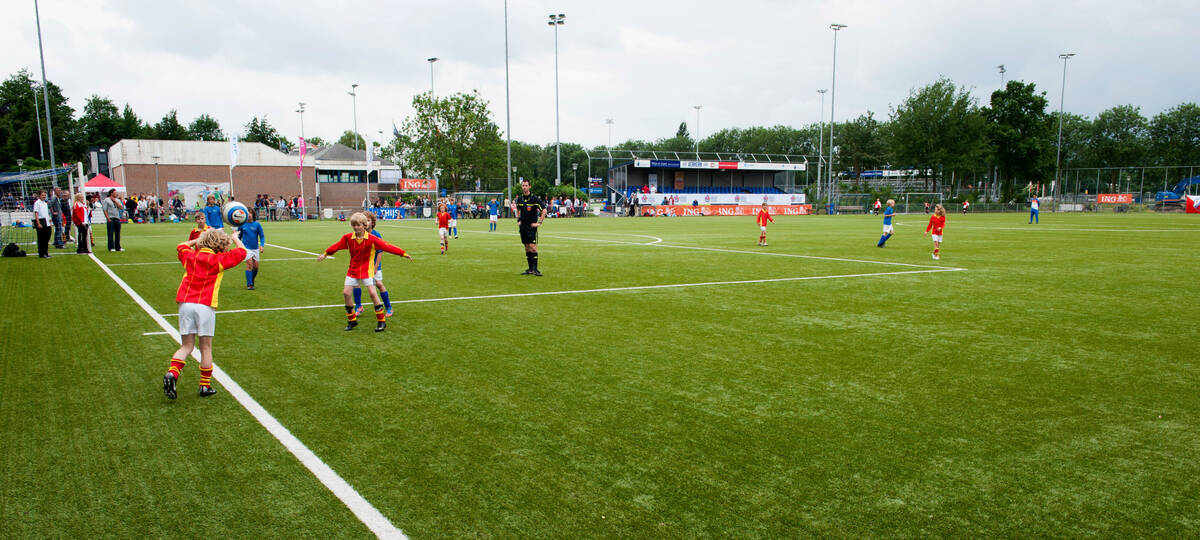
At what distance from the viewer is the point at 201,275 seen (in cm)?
566

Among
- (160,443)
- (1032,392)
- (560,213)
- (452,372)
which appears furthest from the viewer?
(560,213)

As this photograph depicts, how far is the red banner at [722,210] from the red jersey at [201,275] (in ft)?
187

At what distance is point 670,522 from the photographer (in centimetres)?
334

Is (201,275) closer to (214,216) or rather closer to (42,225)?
(214,216)

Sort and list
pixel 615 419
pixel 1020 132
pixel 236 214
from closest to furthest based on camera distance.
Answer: pixel 615 419 → pixel 236 214 → pixel 1020 132

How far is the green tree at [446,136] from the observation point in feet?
Result: 232

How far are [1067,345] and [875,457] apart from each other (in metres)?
4.58

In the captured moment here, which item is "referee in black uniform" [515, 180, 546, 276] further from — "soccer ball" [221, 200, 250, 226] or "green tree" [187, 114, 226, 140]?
"green tree" [187, 114, 226, 140]

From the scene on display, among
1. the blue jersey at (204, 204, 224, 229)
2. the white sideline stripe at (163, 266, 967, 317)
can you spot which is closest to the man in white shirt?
the blue jersey at (204, 204, 224, 229)

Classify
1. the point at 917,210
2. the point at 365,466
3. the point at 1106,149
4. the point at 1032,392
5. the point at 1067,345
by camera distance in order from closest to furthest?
the point at 365,466
the point at 1032,392
the point at 1067,345
the point at 917,210
the point at 1106,149

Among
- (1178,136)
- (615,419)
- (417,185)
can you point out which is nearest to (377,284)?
(615,419)

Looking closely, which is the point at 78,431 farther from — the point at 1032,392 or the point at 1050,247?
the point at 1050,247

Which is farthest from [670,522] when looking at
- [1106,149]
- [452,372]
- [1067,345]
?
[1106,149]

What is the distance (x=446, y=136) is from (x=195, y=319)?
68.3m
